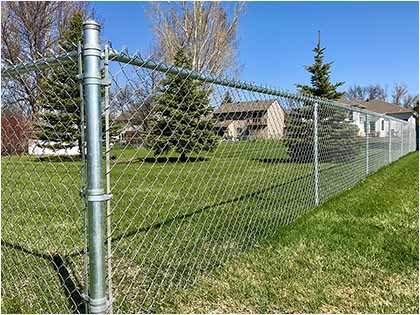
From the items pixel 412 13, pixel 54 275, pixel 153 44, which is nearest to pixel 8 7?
pixel 153 44

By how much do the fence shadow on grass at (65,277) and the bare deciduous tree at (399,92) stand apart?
65858mm

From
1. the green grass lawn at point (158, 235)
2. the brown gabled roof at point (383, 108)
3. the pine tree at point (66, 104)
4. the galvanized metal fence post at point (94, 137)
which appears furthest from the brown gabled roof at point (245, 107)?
the brown gabled roof at point (383, 108)

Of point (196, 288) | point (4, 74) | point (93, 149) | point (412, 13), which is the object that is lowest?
point (196, 288)

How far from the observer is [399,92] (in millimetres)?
59906

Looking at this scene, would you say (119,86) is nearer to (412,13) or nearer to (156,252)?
(156,252)

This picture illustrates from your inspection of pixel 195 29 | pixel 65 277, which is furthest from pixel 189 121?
pixel 195 29

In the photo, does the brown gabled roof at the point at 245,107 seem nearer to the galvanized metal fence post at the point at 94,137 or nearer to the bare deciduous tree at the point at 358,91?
the galvanized metal fence post at the point at 94,137

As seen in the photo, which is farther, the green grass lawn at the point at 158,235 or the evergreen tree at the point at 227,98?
the evergreen tree at the point at 227,98

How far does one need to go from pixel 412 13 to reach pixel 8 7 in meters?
20.9

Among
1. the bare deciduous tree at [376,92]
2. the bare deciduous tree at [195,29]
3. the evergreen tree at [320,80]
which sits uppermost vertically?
the bare deciduous tree at [376,92]

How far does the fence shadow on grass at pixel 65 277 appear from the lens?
2123mm

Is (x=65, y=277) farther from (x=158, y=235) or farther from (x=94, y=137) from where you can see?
(x=94, y=137)

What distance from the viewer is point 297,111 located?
15.0ft

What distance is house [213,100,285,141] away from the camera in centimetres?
292
